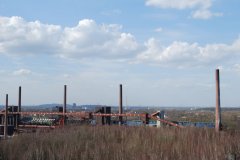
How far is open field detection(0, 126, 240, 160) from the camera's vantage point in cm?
1046

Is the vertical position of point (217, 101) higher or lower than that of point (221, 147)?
higher

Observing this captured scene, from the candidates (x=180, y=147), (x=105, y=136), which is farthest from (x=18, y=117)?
(x=180, y=147)

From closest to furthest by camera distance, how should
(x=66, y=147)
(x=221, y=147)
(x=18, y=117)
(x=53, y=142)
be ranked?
1. (x=221, y=147)
2. (x=66, y=147)
3. (x=53, y=142)
4. (x=18, y=117)

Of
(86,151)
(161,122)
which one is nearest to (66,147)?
(86,151)

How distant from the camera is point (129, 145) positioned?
12.0 meters

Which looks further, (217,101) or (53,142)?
(217,101)

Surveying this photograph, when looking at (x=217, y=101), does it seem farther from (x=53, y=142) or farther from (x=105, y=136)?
(x=53, y=142)

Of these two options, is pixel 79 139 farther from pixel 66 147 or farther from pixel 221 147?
pixel 221 147

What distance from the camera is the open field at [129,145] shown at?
10.5 meters

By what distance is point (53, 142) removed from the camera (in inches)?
494

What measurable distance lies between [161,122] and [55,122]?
24.7 ft

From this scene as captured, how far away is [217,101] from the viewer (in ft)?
47.8

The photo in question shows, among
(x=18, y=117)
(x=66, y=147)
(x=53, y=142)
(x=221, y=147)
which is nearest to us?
(x=221, y=147)

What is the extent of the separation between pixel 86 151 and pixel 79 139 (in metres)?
2.30
